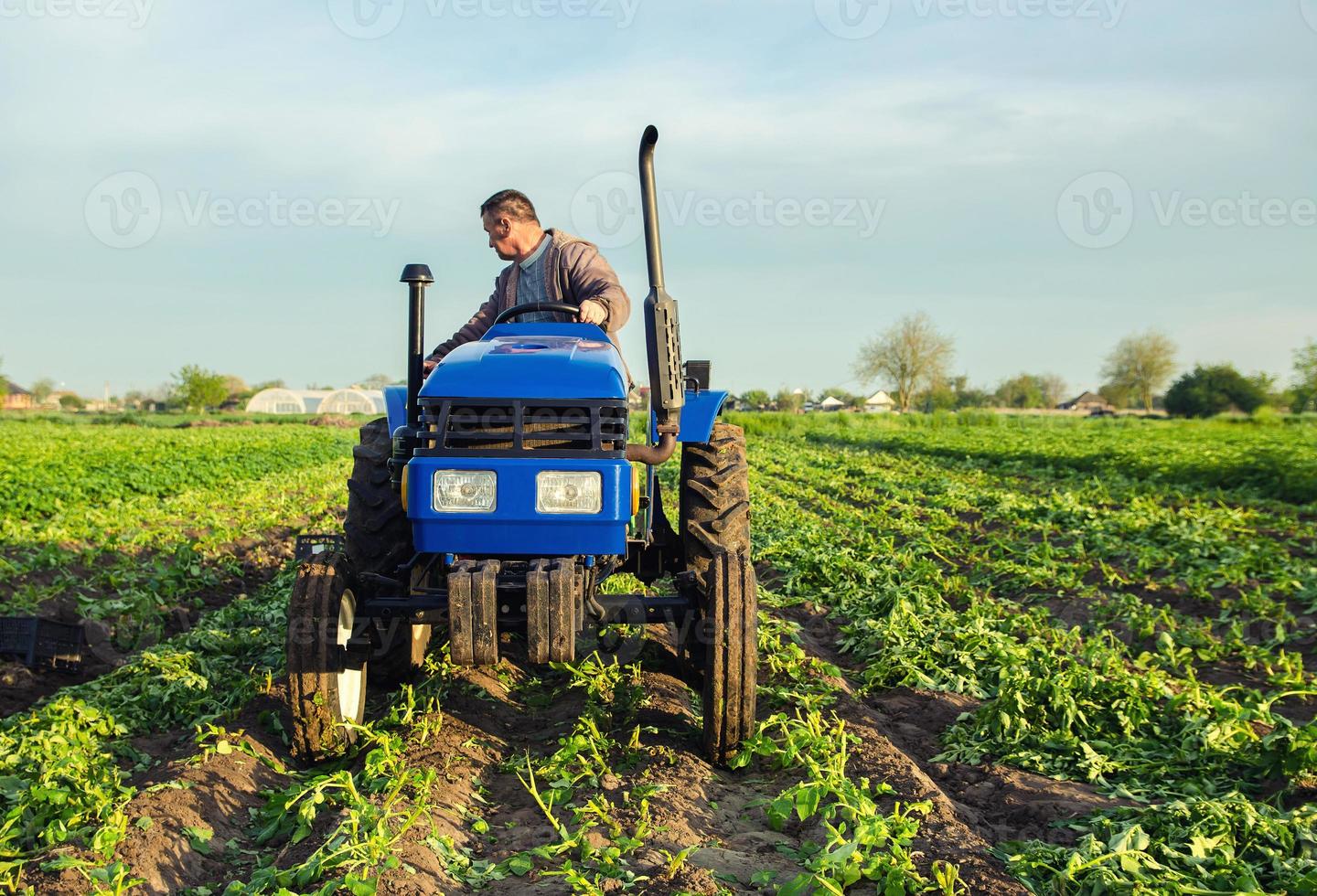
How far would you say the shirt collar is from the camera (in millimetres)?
5273

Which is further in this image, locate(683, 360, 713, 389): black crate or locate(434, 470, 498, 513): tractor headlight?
locate(683, 360, 713, 389): black crate

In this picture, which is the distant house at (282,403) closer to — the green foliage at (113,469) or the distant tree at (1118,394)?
the green foliage at (113,469)

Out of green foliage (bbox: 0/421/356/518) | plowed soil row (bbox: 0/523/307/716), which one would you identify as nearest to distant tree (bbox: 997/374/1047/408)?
green foliage (bbox: 0/421/356/518)

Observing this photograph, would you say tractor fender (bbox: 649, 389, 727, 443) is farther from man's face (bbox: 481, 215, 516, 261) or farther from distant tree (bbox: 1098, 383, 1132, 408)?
distant tree (bbox: 1098, 383, 1132, 408)

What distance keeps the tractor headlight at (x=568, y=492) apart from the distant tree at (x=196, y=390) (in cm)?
8483

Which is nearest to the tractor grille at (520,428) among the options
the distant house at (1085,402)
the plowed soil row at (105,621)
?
the plowed soil row at (105,621)

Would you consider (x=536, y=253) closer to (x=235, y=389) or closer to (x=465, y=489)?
(x=465, y=489)

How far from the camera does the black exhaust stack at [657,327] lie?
4016mm

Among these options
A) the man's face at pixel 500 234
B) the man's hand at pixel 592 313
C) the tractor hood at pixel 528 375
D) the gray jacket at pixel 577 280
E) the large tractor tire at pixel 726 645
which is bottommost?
the large tractor tire at pixel 726 645

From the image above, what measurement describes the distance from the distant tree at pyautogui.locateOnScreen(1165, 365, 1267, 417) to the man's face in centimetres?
5699

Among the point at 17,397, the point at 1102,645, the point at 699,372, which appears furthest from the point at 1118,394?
the point at 17,397

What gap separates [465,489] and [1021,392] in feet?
279

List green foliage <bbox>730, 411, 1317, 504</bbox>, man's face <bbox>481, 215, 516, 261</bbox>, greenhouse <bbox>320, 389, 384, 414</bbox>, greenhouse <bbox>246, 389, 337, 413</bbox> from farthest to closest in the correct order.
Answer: greenhouse <bbox>246, 389, 337, 413</bbox>
greenhouse <bbox>320, 389, 384, 414</bbox>
green foliage <bbox>730, 411, 1317, 504</bbox>
man's face <bbox>481, 215, 516, 261</bbox>

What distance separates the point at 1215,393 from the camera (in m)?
55.2
